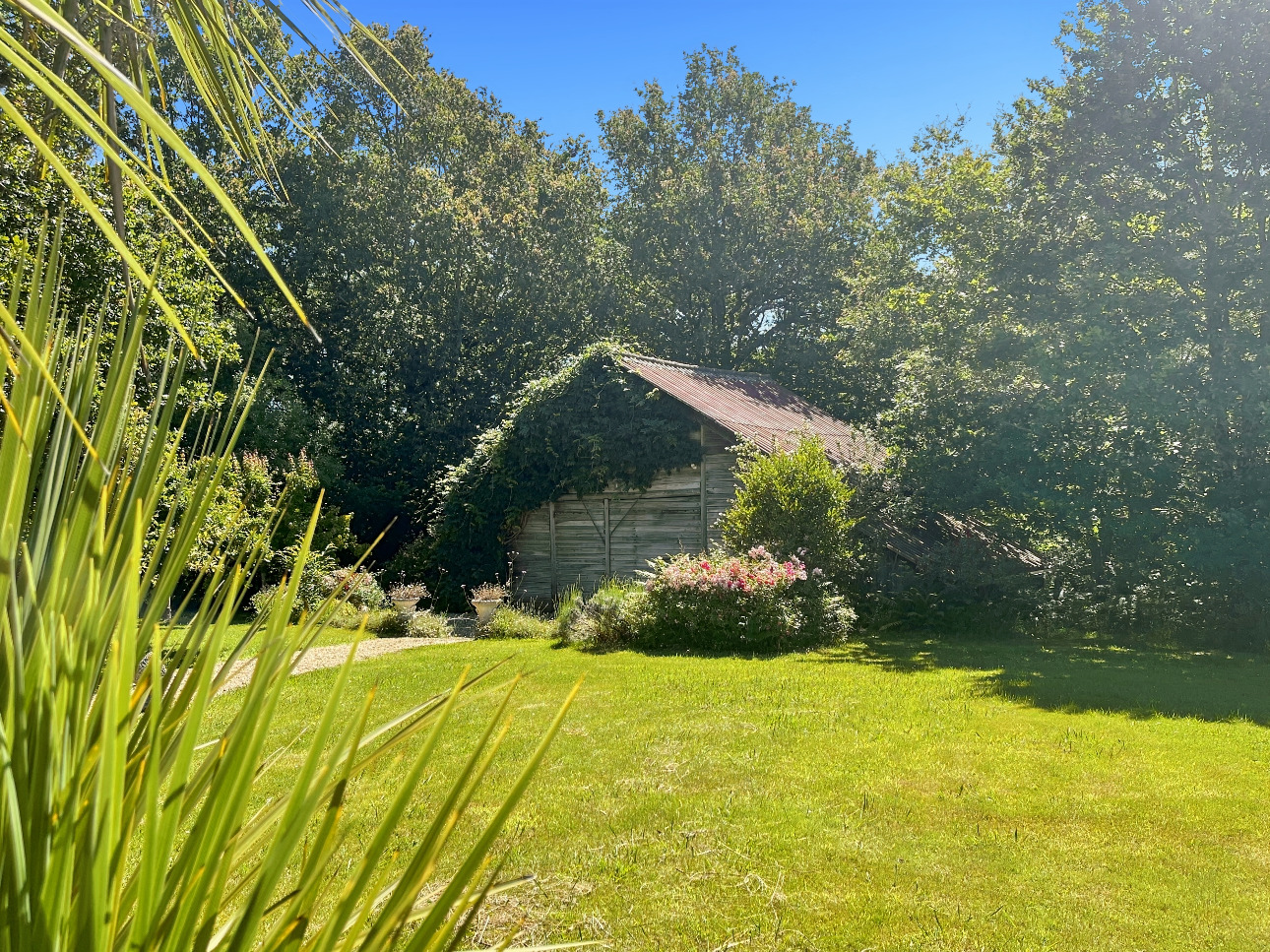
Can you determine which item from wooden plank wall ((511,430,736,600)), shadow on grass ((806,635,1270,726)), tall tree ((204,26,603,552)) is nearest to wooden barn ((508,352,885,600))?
wooden plank wall ((511,430,736,600))

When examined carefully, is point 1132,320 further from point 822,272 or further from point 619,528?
point 822,272

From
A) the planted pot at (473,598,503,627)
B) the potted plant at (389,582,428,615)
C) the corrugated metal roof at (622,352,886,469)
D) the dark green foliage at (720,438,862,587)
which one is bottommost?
the potted plant at (389,582,428,615)

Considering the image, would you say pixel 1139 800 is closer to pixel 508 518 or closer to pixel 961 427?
pixel 961 427

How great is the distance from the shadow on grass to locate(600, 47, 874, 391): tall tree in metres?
18.0

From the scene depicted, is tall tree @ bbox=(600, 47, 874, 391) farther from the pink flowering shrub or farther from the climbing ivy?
the pink flowering shrub

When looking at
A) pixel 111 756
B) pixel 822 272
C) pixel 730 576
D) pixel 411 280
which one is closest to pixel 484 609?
pixel 730 576

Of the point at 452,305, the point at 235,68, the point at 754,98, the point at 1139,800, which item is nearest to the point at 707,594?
the point at 1139,800

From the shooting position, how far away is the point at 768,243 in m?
31.0

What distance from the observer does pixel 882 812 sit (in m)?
5.09

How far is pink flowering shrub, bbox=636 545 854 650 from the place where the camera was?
1177 cm

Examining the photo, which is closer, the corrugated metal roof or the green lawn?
→ the green lawn

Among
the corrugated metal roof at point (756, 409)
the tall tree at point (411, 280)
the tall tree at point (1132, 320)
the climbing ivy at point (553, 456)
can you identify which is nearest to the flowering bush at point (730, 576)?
the tall tree at point (1132, 320)

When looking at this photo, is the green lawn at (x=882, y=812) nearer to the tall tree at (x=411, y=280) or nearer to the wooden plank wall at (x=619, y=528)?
the wooden plank wall at (x=619, y=528)

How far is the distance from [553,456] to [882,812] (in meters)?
13.6
